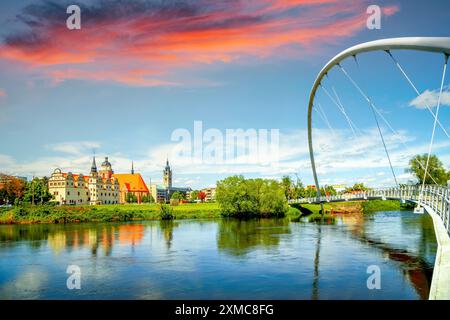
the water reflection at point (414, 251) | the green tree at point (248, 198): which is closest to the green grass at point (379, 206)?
the green tree at point (248, 198)

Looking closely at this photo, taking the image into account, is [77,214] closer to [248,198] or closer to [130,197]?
[248,198]

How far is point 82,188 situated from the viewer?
9094cm

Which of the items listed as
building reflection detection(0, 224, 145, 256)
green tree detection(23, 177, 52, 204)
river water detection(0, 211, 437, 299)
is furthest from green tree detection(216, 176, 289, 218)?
green tree detection(23, 177, 52, 204)

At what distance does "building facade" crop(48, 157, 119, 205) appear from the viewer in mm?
85062

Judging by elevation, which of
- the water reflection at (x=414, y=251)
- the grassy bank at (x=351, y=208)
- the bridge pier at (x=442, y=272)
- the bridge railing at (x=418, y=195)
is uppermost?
the bridge railing at (x=418, y=195)

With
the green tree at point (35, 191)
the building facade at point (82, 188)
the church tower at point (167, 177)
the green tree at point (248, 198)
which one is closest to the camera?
the green tree at point (248, 198)

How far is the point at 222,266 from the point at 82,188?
7750 centimetres

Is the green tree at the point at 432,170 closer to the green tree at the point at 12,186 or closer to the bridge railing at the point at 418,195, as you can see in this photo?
the bridge railing at the point at 418,195

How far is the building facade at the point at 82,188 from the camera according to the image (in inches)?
3349

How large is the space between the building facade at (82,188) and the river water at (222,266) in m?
56.7

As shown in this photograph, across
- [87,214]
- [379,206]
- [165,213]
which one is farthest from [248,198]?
[379,206]

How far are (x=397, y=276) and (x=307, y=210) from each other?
Answer: 50.2 meters
